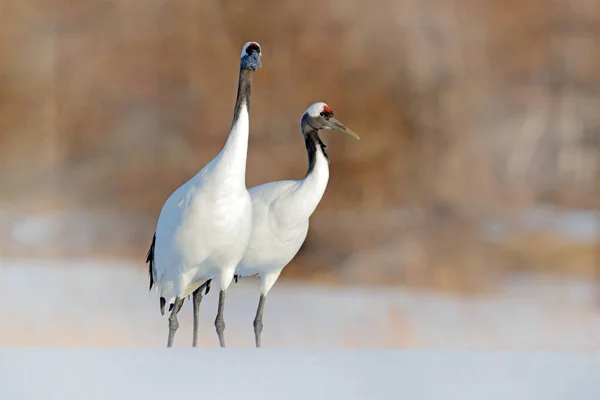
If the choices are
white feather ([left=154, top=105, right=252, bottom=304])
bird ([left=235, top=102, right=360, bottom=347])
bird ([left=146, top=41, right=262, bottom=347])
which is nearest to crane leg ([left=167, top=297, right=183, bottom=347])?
bird ([left=146, top=41, right=262, bottom=347])

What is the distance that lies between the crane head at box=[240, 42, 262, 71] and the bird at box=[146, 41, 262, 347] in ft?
0.25

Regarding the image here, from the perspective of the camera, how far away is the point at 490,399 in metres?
4.71

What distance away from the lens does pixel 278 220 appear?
6.73 m

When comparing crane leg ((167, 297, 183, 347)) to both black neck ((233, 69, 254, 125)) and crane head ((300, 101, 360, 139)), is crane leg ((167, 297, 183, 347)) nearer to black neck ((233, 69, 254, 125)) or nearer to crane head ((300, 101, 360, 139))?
black neck ((233, 69, 254, 125))

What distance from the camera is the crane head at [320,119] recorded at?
7.07 m

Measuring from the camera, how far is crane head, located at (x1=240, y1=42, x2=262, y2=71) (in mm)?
6613

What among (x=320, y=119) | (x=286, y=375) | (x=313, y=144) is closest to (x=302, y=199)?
(x=313, y=144)

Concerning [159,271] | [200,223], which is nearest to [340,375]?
[200,223]

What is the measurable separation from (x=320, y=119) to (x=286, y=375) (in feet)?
8.52

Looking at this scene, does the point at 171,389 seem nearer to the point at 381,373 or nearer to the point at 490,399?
the point at 381,373

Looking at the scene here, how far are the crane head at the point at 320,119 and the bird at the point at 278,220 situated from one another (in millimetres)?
230

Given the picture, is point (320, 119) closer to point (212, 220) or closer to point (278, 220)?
point (278, 220)

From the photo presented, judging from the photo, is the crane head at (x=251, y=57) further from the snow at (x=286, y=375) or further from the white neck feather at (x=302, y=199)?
the snow at (x=286, y=375)

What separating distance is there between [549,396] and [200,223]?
2.28 metres
